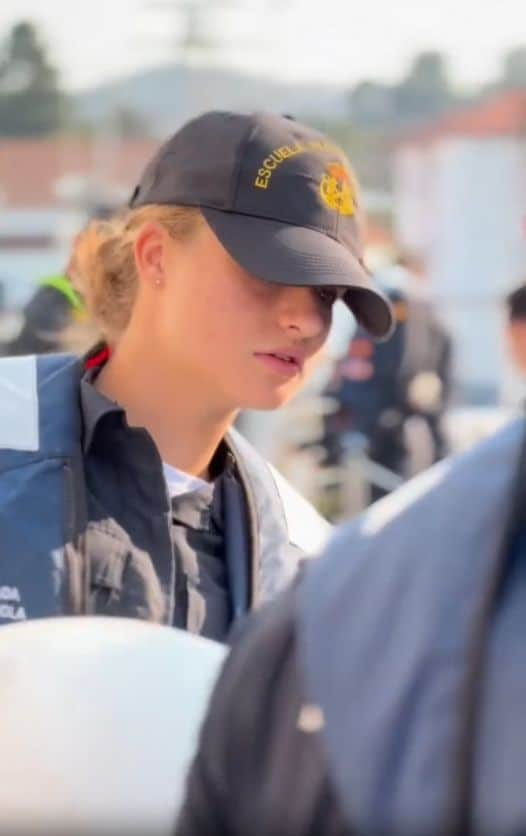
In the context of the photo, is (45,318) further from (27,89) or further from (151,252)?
(27,89)

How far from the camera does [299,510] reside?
2.06 metres

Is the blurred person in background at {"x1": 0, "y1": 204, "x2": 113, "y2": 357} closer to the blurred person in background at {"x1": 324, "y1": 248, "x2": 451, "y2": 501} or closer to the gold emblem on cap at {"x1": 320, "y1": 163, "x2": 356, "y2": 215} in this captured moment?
the gold emblem on cap at {"x1": 320, "y1": 163, "x2": 356, "y2": 215}

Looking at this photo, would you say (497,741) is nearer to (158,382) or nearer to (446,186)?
(158,382)

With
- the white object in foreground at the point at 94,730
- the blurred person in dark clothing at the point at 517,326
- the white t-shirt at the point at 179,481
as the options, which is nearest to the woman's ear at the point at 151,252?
the white t-shirt at the point at 179,481

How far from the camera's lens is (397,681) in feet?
2.80

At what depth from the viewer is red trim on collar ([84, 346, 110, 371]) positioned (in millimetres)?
2037

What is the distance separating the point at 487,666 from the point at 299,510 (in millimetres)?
1221

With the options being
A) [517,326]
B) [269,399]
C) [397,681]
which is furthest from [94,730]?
[517,326]

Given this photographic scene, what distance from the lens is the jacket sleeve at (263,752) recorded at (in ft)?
2.98

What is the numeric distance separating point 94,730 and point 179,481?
81cm

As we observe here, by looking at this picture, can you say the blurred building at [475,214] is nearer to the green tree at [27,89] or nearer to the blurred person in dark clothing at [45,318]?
the blurred person in dark clothing at [45,318]

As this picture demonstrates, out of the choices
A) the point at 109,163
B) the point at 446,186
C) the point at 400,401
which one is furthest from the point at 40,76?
the point at 400,401

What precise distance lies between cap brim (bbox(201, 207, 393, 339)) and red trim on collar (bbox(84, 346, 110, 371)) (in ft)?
0.77

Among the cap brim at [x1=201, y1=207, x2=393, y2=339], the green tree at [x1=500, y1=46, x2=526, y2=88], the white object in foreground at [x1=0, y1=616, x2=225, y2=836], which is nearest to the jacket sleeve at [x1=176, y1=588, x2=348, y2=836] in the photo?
the white object in foreground at [x1=0, y1=616, x2=225, y2=836]
